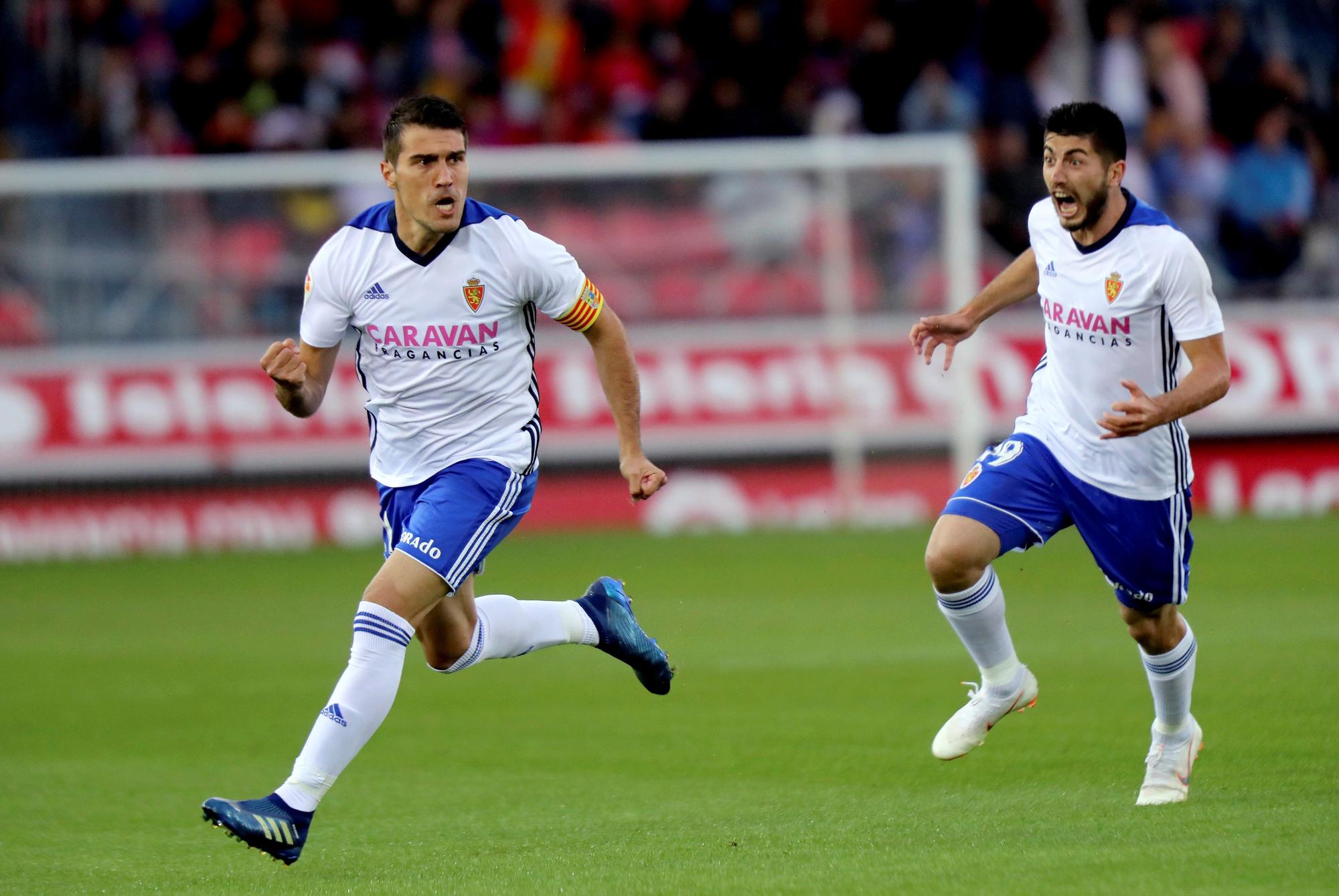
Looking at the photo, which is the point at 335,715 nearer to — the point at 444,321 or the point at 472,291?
the point at 444,321

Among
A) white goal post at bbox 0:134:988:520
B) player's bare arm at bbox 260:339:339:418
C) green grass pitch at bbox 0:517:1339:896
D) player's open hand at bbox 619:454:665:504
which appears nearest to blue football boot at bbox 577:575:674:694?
green grass pitch at bbox 0:517:1339:896

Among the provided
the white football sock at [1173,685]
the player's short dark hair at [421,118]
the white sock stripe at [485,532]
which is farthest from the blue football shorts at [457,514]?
the white football sock at [1173,685]

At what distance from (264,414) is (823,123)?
5.28 meters

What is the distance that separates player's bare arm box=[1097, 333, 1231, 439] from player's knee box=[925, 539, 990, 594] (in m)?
0.66

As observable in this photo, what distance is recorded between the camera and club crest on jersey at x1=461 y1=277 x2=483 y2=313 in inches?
251

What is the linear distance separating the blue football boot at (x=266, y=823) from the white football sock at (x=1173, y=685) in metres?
2.75

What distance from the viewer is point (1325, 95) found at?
62.5 ft

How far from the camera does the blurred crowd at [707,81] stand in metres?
17.7

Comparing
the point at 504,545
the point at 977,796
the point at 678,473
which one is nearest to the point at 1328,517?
the point at 678,473

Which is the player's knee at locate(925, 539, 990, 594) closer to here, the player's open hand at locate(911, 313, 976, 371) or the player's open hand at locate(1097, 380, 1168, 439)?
the player's open hand at locate(911, 313, 976, 371)

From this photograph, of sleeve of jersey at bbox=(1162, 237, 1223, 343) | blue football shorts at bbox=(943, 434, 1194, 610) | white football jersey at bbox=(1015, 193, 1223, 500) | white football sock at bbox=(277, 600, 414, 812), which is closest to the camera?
white football sock at bbox=(277, 600, 414, 812)

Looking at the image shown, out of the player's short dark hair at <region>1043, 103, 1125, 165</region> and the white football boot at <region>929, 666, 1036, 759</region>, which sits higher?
the player's short dark hair at <region>1043, 103, 1125, 165</region>

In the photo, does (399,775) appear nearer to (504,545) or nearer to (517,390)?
(517,390)

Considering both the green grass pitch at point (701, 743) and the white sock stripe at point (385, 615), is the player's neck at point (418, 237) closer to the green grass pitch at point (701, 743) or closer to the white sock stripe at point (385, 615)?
the white sock stripe at point (385, 615)
